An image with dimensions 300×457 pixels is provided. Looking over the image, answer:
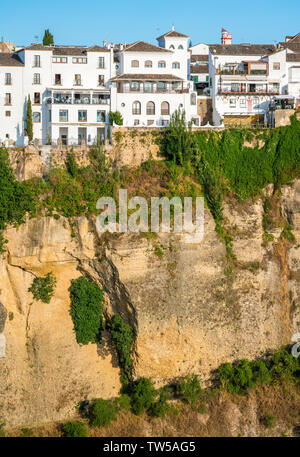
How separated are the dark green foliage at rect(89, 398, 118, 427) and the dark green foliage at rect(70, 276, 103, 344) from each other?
11.7 feet

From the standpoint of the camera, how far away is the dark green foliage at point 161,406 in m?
42.8

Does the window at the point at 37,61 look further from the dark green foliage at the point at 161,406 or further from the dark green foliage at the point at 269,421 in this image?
the dark green foliage at the point at 269,421

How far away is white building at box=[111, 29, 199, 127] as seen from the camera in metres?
50.0

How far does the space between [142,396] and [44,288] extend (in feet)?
24.5

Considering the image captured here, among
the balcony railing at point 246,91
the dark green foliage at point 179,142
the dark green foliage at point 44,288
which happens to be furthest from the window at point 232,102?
the dark green foliage at point 44,288

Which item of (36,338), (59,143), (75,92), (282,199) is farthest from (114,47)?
(36,338)

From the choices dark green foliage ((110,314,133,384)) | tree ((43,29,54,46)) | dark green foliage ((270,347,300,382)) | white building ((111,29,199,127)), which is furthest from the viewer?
tree ((43,29,54,46))

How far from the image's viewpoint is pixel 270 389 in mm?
44000

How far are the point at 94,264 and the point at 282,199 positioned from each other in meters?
10.8

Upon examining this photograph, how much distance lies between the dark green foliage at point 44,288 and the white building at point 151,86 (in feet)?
35.5

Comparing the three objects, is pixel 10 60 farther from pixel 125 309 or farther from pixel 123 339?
pixel 123 339

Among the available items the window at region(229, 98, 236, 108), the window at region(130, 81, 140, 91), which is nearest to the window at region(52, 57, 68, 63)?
the window at region(130, 81, 140, 91)

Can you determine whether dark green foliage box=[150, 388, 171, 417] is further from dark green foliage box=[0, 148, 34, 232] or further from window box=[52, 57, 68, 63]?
window box=[52, 57, 68, 63]

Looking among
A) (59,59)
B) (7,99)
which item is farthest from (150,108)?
(7,99)
